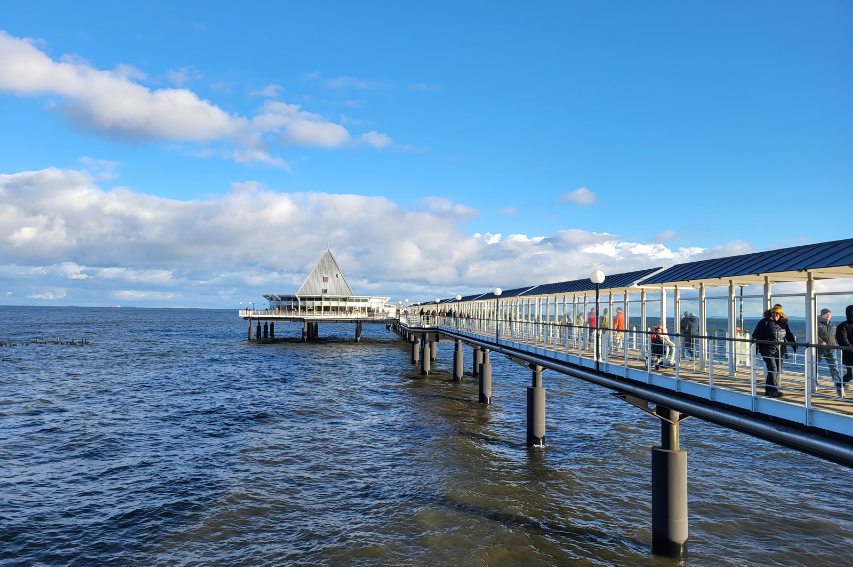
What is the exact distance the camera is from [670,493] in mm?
10719

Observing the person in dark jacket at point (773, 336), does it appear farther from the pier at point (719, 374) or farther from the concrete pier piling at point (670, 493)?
the concrete pier piling at point (670, 493)

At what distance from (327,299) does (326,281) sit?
3861 mm

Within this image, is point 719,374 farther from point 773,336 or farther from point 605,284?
point 605,284

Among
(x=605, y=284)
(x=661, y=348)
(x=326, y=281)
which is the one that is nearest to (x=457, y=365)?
(x=605, y=284)

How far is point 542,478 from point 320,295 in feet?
230

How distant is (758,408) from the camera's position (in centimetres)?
844

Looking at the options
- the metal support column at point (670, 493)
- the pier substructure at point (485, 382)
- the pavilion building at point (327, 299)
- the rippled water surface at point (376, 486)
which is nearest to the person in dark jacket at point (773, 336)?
the metal support column at point (670, 493)

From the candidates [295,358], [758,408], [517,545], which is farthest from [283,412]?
[295,358]

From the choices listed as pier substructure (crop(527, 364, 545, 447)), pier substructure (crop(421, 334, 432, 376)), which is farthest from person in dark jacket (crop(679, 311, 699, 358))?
pier substructure (crop(421, 334, 432, 376))

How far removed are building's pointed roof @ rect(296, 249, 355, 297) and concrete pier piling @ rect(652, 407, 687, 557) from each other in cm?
7544

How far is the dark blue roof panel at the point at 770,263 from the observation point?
9195 mm

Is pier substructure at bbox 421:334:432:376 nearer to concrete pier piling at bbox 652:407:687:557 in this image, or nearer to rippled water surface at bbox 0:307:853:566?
rippled water surface at bbox 0:307:853:566

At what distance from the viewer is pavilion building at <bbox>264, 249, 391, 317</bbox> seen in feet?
262

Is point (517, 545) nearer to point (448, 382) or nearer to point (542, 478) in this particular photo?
point (542, 478)
